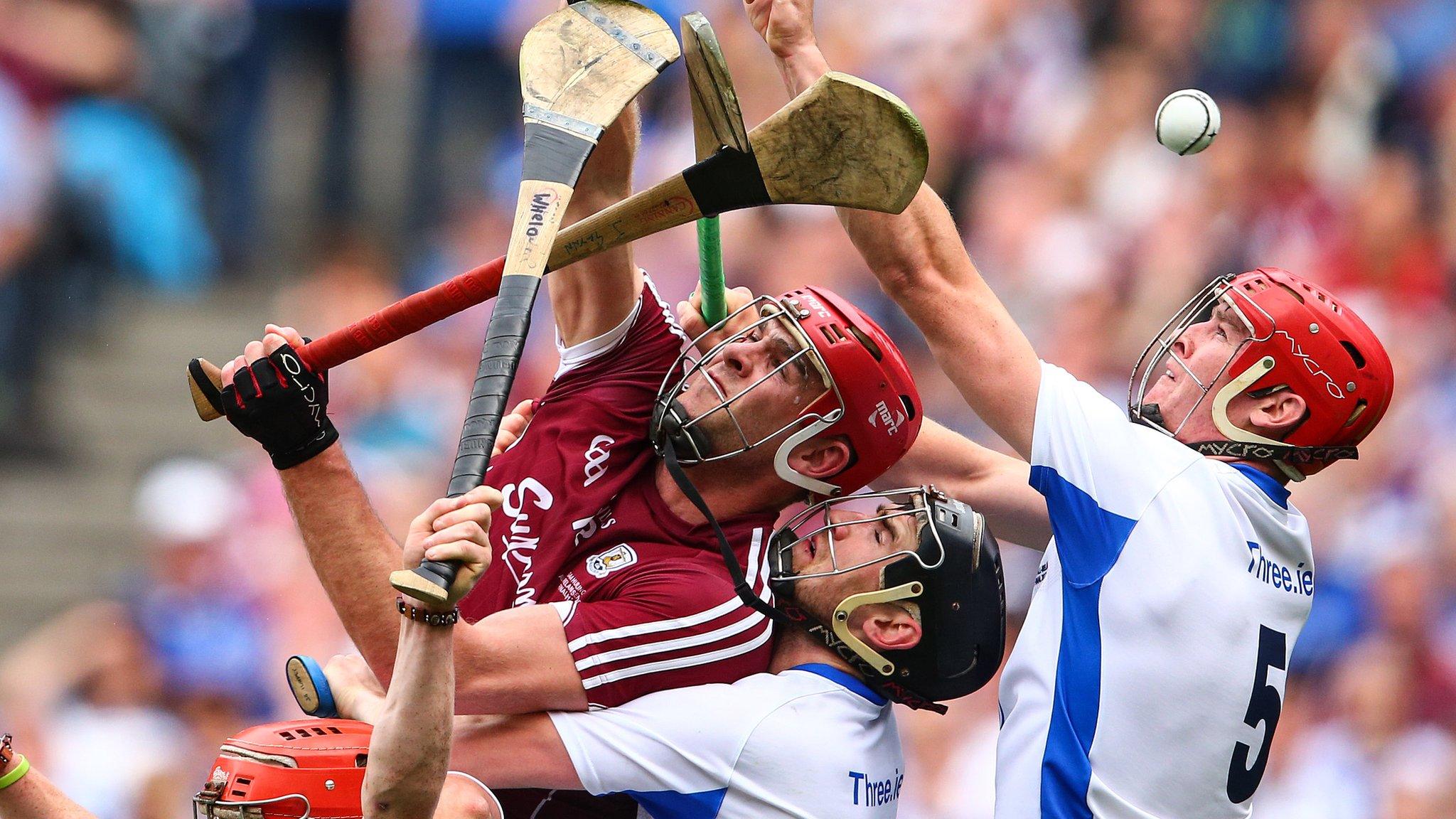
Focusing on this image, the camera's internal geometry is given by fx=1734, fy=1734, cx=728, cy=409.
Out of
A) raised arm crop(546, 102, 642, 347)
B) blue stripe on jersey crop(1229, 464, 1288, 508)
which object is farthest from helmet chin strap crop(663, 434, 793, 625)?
blue stripe on jersey crop(1229, 464, 1288, 508)

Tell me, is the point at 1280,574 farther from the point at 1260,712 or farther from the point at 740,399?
the point at 740,399

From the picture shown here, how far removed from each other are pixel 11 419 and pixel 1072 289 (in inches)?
217

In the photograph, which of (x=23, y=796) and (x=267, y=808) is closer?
(x=267, y=808)

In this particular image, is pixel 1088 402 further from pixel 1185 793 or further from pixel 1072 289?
pixel 1072 289

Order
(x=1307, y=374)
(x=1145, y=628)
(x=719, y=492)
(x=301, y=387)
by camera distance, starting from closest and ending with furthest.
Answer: (x=301, y=387) → (x=1145, y=628) → (x=1307, y=374) → (x=719, y=492)

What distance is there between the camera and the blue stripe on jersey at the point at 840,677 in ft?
12.7

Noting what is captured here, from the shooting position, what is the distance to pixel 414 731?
2973mm

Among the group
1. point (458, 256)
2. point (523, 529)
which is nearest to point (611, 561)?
point (523, 529)

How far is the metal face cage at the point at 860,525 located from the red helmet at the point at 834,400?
82mm

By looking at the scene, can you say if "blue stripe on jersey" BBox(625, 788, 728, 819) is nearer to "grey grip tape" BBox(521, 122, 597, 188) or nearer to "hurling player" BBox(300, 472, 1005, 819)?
"hurling player" BBox(300, 472, 1005, 819)

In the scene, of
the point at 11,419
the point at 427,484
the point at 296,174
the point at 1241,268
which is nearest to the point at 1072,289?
the point at 1241,268

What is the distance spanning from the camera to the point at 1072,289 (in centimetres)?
838

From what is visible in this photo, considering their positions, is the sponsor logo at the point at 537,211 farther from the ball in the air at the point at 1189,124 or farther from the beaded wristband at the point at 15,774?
the ball in the air at the point at 1189,124

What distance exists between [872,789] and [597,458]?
3.18 ft
